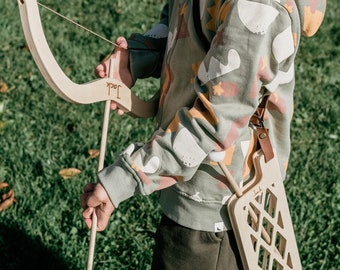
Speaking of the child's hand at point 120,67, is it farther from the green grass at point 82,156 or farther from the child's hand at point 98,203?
the green grass at point 82,156

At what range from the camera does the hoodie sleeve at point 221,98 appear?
1.46 metres

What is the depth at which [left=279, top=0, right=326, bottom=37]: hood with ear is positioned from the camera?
1.51 meters

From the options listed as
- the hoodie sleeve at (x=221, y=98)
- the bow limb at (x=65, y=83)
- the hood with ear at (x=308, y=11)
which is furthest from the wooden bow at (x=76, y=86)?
the hood with ear at (x=308, y=11)

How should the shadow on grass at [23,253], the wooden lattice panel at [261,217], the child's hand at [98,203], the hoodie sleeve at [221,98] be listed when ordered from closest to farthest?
the hoodie sleeve at [221,98] → the child's hand at [98,203] → the wooden lattice panel at [261,217] → the shadow on grass at [23,253]

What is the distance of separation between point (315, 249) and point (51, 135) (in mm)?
1316

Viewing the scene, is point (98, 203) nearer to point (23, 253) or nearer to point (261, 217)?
point (261, 217)

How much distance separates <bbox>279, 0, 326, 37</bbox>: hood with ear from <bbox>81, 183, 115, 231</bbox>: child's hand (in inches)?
22.1

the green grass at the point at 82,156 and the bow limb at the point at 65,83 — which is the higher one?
the bow limb at the point at 65,83

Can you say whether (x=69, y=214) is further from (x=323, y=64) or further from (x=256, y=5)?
(x=323, y=64)

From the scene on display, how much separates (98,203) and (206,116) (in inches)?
12.1

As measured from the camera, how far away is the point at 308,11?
5.15 ft

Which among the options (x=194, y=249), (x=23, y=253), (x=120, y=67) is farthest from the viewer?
(x=23, y=253)

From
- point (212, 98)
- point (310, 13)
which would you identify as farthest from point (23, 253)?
point (310, 13)

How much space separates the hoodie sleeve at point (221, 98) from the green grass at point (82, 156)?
3.92 ft
